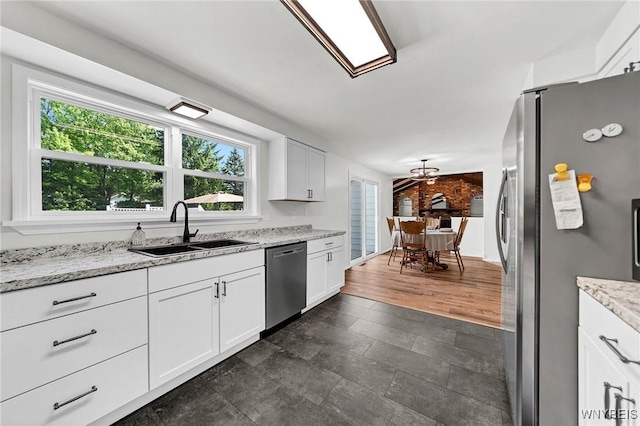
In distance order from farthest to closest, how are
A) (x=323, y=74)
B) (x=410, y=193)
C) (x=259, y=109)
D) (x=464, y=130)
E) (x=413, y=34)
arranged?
(x=410, y=193) < (x=464, y=130) < (x=259, y=109) < (x=323, y=74) < (x=413, y=34)

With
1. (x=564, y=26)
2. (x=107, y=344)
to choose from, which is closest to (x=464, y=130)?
(x=564, y=26)

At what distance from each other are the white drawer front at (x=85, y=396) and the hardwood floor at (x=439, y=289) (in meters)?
2.62

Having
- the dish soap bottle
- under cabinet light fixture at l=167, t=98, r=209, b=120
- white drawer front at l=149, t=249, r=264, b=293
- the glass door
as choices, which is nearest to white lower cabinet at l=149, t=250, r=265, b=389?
white drawer front at l=149, t=249, r=264, b=293

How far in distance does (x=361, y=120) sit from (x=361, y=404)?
2.88 metres

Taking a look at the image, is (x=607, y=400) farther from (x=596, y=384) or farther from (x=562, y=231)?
(x=562, y=231)

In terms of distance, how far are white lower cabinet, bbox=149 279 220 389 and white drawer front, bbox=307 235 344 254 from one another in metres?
1.23

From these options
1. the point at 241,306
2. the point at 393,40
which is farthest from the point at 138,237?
the point at 393,40

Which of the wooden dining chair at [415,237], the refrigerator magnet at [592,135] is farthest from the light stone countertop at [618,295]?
the wooden dining chair at [415,237]

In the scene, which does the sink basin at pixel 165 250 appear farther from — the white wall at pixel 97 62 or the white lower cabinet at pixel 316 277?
the white lower cabinet at pixel 316 277

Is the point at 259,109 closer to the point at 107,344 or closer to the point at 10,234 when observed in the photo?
the point at 10,234

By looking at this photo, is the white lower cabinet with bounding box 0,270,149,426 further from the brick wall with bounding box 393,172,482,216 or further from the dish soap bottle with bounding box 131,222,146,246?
the brick wall with bounding box 393,172,482,216

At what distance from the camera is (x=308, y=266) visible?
9.16ft

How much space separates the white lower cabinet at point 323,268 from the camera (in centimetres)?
284

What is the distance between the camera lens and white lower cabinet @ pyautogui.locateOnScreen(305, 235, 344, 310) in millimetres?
2838
